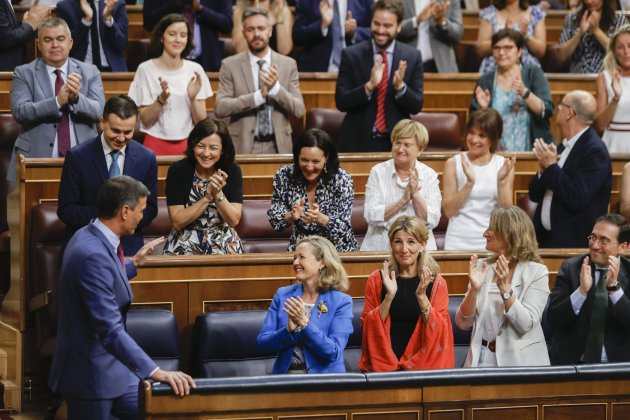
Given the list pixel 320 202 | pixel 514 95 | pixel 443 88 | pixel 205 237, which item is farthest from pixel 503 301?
pixel 443 88

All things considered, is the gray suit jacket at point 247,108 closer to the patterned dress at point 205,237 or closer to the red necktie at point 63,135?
the red necktie at point 63,135

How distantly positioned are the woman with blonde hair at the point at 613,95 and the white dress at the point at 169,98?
6.41ft

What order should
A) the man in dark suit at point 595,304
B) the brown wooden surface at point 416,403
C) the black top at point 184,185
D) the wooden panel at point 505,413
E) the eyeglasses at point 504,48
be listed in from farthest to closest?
the eyeglasses at point 504,48, the black top at point 184,185, the man in dark suit at point 595,304, the wooden panel at point 505,413, the brown wooden surface at point 416,403

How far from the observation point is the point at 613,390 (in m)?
3.44

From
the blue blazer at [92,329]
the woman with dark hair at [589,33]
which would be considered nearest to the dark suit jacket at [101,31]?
the woman with dark hair at [589,33]

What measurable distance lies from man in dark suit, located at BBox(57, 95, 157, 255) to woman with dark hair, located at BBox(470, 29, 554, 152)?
2.01 m

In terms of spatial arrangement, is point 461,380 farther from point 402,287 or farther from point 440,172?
point 440,172

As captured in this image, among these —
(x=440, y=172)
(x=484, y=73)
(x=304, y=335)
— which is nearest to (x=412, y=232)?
(x=304, y=335)

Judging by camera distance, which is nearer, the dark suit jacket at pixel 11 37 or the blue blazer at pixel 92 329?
the blue blazer at pixel 92 329

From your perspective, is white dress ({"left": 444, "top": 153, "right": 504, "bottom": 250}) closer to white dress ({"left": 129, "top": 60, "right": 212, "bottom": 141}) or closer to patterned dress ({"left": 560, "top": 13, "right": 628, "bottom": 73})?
white dress ({"left": 129, "top": 60, "right": 212, "bottom": 141})

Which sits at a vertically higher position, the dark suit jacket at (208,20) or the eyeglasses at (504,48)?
the dark suit jacket at (208,20)

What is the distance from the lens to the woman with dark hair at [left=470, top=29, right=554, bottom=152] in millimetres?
5742

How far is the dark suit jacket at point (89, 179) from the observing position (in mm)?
4273

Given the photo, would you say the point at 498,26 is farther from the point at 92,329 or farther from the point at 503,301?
the point at 92,329
